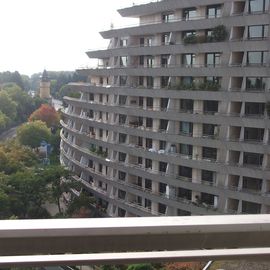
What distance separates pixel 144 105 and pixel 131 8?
4.71m

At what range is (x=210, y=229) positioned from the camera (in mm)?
1488

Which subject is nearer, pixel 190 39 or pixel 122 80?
pixel 190 39

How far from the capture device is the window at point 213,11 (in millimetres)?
18580

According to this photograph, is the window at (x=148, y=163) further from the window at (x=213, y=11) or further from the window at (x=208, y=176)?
the window at (x=213, y=11)

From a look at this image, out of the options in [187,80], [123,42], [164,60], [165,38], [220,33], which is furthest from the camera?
[123,42]

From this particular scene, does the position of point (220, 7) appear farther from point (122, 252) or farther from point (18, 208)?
point (122, 252)

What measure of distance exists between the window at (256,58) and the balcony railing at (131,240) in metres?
16.4

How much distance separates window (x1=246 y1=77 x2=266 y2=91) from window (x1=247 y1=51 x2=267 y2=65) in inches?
23.2

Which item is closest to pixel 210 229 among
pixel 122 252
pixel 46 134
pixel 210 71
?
pixel 122 252

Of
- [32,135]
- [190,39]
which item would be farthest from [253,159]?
[32,135]

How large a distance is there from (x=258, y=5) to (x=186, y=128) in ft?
18.5

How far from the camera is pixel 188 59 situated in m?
19.8

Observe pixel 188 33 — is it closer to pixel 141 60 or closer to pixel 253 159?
pixel 141 60

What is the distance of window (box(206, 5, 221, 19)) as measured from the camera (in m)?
18.6
